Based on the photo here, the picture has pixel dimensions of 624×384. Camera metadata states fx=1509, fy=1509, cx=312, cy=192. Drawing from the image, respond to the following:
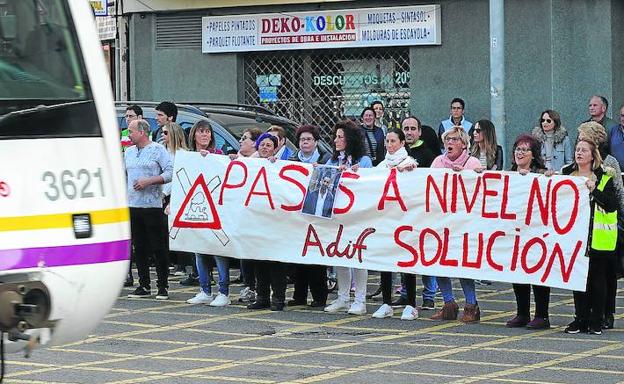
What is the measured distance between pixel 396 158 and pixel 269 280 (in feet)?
5.83

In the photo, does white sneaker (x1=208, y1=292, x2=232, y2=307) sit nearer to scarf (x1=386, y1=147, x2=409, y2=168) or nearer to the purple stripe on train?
scarf (x1=386, y1=147, x2=409, y2=168)

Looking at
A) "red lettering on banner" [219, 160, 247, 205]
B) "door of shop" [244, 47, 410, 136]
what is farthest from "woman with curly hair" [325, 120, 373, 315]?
"door of shop" [244, 47, 410, 136]

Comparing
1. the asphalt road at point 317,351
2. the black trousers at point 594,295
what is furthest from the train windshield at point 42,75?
the black trousers at point 594,295

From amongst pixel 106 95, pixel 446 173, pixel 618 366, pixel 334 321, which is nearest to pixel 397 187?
pixel 446 173

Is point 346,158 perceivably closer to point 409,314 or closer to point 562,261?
point 409,314

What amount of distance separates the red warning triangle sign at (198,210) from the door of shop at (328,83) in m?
8.88

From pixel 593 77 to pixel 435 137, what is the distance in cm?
566

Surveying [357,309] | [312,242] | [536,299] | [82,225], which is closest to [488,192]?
[536,299]

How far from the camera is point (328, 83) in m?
24.0

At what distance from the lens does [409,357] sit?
11.3 metres

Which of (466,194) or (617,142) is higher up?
(617,142)

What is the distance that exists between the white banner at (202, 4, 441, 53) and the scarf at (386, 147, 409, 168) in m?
9.15

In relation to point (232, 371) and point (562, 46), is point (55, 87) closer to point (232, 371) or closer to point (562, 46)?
point (232, 371)

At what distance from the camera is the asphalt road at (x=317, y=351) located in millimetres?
10484
